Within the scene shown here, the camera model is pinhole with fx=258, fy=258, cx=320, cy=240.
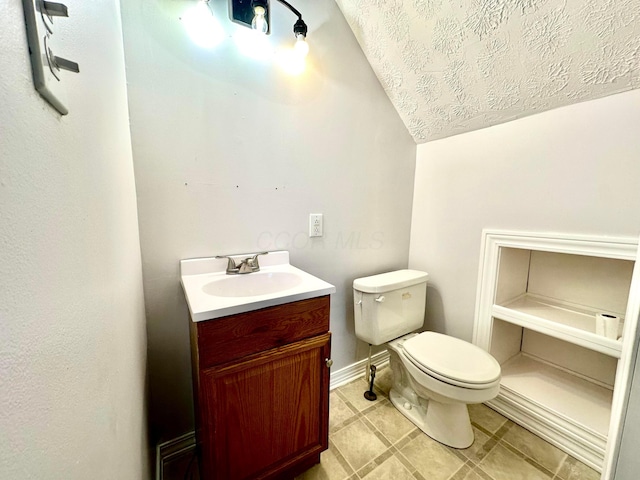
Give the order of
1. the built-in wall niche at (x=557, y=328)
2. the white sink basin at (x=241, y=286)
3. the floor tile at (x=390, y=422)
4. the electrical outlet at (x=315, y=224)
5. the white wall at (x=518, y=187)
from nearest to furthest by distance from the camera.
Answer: the white sink basin at (x=241, y=286), the white wall at (x=518, y=187), the built-in wall niche at (x=557, y=328), the floor tile at (x=390, y=422), the electrical outlet at (x=315, y=224)

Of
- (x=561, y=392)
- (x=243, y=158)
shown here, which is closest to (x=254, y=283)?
(x=243, y=158)

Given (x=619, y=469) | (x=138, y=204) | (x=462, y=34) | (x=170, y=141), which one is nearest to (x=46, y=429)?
(x=138, y=204)

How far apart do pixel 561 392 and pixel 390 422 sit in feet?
3.08

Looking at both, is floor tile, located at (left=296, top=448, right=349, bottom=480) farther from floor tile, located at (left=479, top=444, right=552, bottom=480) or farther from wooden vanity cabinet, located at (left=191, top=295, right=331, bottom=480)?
floor tile, located at (left=479, top=444, right=552, bottom=480)

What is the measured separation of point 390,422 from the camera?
4.52 feet

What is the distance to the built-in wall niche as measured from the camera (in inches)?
45.7

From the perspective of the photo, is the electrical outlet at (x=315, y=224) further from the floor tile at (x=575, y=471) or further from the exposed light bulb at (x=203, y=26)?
the floor tile at (x=575, y=471)

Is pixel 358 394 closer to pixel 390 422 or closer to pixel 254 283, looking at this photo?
pixel 390 422

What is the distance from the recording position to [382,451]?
122cm

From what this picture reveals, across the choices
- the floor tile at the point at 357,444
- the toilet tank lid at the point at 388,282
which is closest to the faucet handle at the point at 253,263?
the toilet tank lid at the point at 388,282

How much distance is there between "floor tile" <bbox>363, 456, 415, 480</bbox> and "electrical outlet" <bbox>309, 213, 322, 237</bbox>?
43.8 inches

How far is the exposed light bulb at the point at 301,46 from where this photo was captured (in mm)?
1181

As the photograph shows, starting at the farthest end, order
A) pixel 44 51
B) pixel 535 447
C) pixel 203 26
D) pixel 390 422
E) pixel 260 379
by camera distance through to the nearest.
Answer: pixel 390 422
pixel 535 447
pixel 203 26
pixel 260 379
pixel 44 51

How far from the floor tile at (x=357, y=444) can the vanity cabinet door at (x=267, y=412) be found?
0.19m
